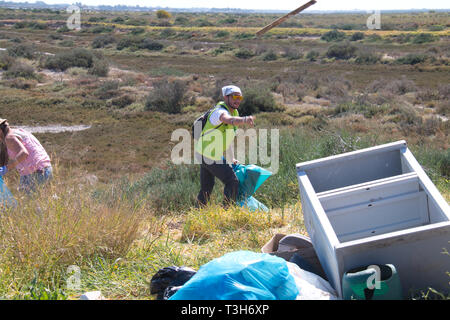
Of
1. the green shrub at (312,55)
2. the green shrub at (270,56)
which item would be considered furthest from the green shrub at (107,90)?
the green shrub at (312,55)

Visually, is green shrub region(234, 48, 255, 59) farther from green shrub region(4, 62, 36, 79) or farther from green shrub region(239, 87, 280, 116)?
green shrub region(239, 87, 280, 116)

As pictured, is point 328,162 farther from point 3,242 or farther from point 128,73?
point 128,73

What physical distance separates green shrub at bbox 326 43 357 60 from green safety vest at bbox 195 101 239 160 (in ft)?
126

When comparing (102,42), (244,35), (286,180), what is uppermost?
(244,35)

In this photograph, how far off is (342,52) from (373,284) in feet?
137

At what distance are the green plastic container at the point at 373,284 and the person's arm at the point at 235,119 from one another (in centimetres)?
212

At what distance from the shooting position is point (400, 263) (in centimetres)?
273

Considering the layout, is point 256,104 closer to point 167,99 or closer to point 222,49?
point 167,99

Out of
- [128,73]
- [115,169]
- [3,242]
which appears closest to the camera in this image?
[3,242]

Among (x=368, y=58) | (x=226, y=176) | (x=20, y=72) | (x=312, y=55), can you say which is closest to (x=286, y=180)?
(x=226, y=176)

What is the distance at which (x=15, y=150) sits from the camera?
4727 mm
